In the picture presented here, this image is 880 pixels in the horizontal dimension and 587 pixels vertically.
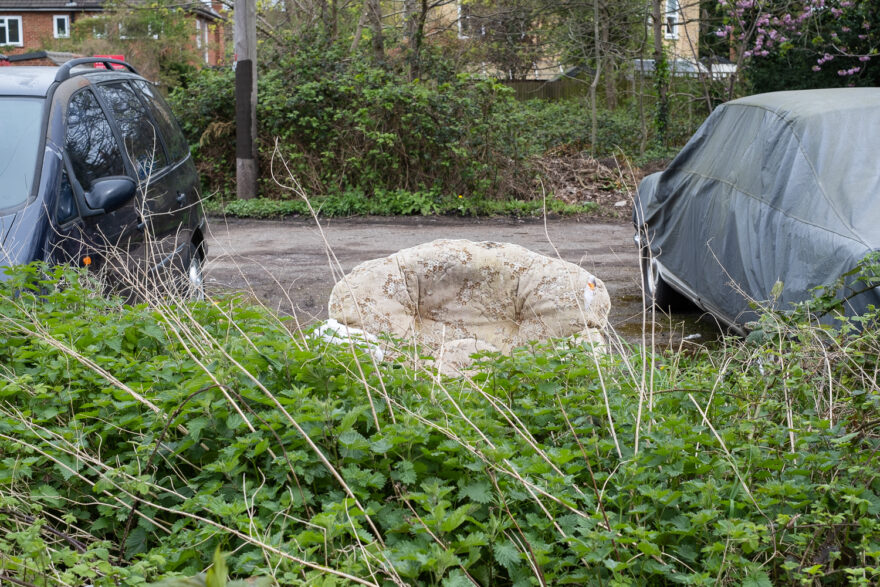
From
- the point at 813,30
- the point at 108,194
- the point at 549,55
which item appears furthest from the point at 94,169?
the point at 549,55

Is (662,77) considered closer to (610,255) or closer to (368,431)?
(610,255)

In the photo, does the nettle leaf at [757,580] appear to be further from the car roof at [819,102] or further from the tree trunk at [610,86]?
the tree trunk at [610,86]

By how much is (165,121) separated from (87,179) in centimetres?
204

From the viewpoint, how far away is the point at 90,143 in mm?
5355

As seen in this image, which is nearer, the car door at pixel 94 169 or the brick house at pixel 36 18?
the car door at pixel 94 169

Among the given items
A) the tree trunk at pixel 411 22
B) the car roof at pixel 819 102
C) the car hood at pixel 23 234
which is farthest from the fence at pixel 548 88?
the car hood at pixel 23 234

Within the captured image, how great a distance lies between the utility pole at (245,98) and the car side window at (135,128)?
667 cm

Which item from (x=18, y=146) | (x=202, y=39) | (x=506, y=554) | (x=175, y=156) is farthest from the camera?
(x=202, y=39)

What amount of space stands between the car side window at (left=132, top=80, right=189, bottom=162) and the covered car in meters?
3.63

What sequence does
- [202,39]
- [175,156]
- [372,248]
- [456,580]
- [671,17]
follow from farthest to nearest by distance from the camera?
1. [202,39]
2. [671,17]
3. [372,248]
4. [175,156]
5. [456,580]

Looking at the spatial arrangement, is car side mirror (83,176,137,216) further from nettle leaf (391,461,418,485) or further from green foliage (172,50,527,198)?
green foliage (172,50,527,198)

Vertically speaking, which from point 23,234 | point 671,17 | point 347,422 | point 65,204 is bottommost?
point 347,422

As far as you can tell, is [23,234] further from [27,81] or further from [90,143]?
[27,81]

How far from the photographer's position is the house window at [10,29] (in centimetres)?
3925
